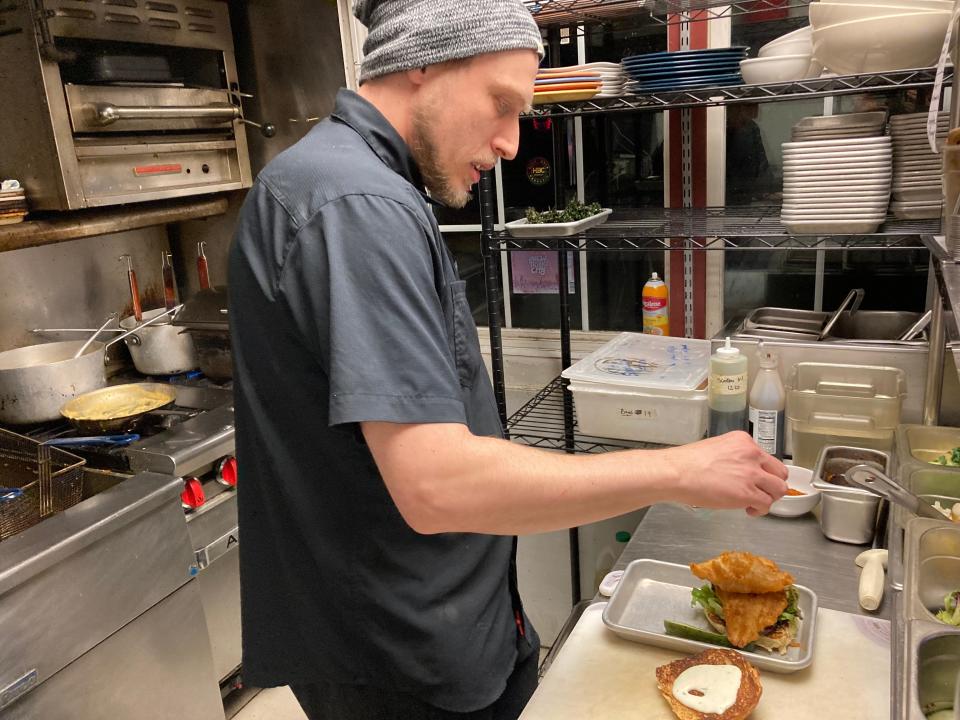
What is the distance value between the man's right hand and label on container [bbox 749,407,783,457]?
682 mm

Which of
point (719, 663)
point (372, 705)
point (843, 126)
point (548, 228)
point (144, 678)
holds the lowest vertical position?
point (144, 678)

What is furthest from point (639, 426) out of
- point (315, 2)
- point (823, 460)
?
point (315, 2)

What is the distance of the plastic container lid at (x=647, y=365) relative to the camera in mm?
1852

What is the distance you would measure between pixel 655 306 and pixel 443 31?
1.35m

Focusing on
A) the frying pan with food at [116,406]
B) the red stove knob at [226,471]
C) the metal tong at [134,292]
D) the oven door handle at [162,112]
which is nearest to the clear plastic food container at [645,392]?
the red stove knob at [226,471]

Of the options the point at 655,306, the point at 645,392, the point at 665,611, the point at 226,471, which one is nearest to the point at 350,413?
the point at 665,611

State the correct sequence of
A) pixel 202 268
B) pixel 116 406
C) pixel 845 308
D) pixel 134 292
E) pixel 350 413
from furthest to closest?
pixel 202 268, pixel 134 292, pixel 116 406, pixel 845 308, pixel 350 413

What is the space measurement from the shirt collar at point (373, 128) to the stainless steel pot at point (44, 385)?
4.56ft

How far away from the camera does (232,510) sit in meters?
2.12

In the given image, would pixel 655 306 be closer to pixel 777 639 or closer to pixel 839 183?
pixel 839 183

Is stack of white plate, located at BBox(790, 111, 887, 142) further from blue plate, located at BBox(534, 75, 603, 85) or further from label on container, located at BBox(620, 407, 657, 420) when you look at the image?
label on container, located at BBox(620, 407, 657, 420)

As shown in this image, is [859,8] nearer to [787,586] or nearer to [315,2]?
[787,586]

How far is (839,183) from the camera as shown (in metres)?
1.67

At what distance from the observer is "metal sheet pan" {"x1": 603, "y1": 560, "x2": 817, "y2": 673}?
3.62 ft
